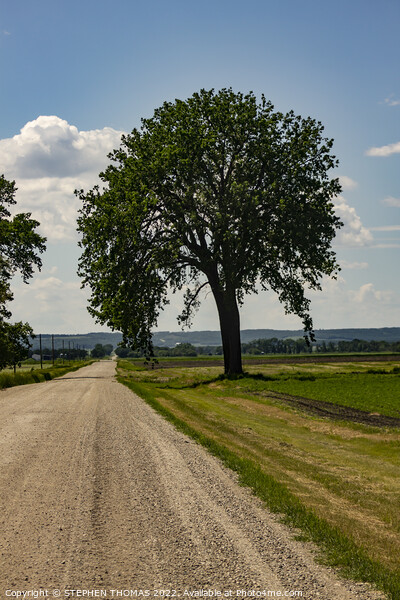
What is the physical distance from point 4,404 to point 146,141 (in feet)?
72.7

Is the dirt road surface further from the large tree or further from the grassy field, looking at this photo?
the large tree

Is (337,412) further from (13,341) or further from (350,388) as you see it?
(13,341)

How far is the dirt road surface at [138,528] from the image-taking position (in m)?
6.26

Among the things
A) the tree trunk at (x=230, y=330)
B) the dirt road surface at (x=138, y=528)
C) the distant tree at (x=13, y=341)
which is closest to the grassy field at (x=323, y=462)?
the dirt road surface at (x=138, y=528)

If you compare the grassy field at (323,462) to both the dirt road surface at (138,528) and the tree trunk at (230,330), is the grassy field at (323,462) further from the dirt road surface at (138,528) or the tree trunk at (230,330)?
the tree trunk at (230,330)

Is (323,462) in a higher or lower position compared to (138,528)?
lower

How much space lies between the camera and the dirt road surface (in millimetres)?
6262

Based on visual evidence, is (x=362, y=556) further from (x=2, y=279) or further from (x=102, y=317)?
(x=2, y=279)

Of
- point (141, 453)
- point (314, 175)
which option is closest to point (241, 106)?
point (314, 175)

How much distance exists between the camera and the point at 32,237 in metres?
52.1

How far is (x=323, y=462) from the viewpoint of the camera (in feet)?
48.5

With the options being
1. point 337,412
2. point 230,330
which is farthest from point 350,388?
point 230,330

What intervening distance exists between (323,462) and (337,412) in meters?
9.92

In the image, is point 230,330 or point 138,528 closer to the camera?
point 138,528
